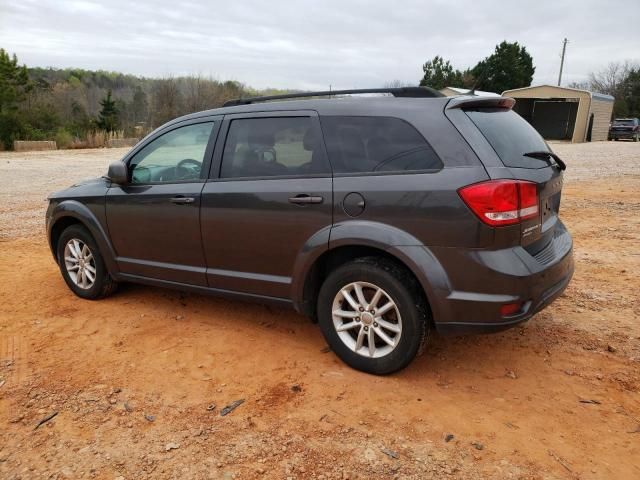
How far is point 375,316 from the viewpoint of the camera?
3.25 m

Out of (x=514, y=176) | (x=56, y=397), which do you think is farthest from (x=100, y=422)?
(x=514, y=176)

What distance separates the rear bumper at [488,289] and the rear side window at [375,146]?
59cm

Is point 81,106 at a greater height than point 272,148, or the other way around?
point 81,106

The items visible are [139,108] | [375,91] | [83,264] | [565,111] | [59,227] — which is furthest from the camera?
[139,108]

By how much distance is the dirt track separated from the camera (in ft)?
8.43

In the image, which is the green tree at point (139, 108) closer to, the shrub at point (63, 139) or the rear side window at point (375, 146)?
the shrub at point (63, 139)

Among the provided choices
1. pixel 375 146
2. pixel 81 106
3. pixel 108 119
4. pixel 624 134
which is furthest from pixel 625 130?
pixel 81 106

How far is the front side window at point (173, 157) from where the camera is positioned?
407 centimetres

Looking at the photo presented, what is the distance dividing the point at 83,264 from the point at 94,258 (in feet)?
0.64

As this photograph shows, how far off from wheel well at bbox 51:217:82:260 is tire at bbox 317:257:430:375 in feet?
9.43

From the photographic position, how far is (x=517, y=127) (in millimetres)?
3406

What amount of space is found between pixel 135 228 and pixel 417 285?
2524 mm

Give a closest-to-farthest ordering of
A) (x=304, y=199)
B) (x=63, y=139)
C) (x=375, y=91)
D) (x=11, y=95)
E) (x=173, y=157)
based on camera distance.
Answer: (x=304, y=199) → (x=375, y=91) → (x=173, y=157) → (x=63, y=139) → (x=11, y=95)

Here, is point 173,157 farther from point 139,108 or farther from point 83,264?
point 139,108
